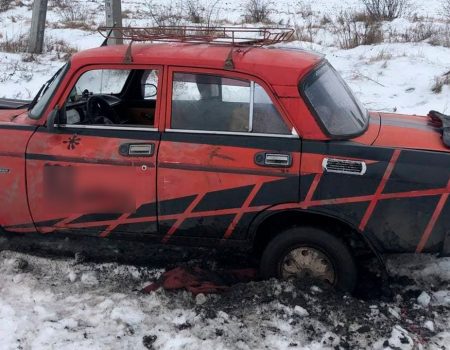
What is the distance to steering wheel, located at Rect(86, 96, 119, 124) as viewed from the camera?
13.2ft

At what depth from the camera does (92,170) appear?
3.74 metres

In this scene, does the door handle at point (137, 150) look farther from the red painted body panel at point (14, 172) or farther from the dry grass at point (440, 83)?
the dry grass at point (440, 83)

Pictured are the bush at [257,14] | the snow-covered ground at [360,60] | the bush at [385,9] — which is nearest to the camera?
the snow-covered ground at [360,60]

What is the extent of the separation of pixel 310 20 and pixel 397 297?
13.6 metres

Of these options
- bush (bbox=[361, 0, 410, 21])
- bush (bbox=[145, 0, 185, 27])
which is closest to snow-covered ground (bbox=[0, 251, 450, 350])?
bush (bbox=[145, 0, 185, 27])

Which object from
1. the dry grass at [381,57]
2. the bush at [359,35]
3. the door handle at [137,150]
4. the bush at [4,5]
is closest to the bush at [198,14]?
the bush at [359,35]

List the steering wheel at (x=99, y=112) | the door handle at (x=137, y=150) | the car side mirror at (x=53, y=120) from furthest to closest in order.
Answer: the steering wheel at (x=99, y=112)
the car side mirror at (x=53, y=120)
the door handle at (x=137, y=150)

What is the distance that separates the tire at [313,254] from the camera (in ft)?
11.8

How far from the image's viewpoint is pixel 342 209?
11.4 ft

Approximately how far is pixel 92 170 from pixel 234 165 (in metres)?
1.01

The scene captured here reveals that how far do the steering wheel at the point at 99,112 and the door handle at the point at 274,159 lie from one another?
4.20ft

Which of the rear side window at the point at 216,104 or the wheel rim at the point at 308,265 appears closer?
the rear side window at the point at 216,104

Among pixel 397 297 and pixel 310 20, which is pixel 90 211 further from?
pixel 310 20

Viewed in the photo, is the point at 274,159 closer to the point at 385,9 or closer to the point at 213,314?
the point at 213,314
